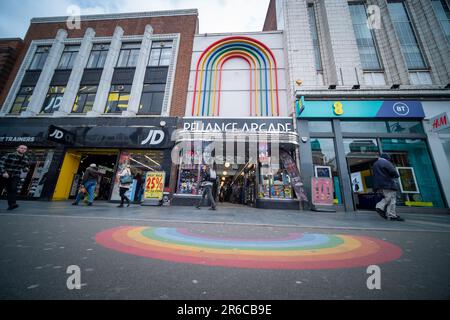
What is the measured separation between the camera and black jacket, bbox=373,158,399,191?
4641 mm

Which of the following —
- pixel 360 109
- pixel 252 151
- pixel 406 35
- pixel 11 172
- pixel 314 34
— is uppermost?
pixel 314 34

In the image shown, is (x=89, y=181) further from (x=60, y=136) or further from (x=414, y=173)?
(x=414, y=173)

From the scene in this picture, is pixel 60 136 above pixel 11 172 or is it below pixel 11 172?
above

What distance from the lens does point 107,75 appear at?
10.8 metres

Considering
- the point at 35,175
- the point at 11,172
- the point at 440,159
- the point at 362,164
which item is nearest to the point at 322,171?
the point at 362,164

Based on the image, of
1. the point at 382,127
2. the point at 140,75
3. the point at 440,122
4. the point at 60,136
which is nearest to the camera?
the point at 440,122

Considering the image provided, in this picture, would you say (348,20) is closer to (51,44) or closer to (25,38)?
(51,44)

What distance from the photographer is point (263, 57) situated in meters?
10.6

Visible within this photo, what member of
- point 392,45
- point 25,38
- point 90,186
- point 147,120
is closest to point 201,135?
point 147,120

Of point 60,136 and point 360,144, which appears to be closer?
point 360,144

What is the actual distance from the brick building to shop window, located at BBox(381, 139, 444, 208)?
10959 mm

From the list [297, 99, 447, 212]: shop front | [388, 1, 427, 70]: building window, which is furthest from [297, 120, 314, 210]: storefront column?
[388, 1, 427, 70]: building window

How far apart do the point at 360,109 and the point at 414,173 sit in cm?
377

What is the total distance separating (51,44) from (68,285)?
17778mm
